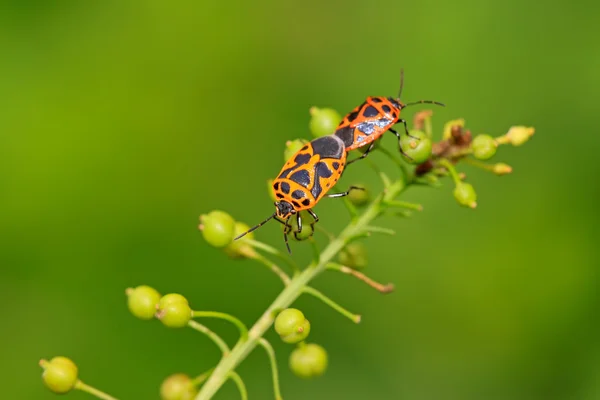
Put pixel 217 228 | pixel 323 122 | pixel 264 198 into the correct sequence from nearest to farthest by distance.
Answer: pixel 217 228 → pixel 323 122 → pixel 264 198

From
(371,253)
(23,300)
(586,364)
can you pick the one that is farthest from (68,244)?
(586,364)

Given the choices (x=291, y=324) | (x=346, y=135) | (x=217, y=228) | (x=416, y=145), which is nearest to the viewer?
(x=291, y=324)

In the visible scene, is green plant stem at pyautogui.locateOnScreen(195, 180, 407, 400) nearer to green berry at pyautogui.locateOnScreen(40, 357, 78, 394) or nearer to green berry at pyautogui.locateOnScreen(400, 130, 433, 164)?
green berry at pyautogui.locateOnScreen(400, 130, 433, 164)

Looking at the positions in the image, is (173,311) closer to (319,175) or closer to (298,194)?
(298,194)

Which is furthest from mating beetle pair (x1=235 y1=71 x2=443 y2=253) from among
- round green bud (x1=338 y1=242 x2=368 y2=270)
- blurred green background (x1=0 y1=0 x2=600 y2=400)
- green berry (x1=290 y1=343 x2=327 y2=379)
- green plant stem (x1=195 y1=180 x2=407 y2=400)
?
blurred green background (x1=0 y1=0 x2=600 y2=400)

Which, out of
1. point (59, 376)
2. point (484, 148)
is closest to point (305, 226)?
point (484, 148)

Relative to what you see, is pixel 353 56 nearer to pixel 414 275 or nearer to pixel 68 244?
pixel 414 275
